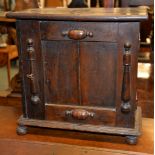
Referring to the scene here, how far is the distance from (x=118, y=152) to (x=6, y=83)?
1615mm

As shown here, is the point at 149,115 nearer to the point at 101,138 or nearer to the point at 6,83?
the point at 101,138

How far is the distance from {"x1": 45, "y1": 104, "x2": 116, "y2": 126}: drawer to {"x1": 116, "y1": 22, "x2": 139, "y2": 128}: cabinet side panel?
3 centimetres

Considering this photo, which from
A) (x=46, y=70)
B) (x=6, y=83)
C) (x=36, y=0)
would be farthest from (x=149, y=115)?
(x=6, y=83)

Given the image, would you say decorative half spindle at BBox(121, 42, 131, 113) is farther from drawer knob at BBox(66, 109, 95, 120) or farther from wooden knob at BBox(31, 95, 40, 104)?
wooden knob at BBox(31, 95, 40, 104)

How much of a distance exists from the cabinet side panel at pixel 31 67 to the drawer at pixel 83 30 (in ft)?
0.17

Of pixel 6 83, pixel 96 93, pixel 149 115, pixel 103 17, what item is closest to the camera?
pixel 103 17

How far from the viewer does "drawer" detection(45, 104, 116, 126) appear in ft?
3.26

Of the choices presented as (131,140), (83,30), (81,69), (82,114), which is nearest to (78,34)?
(83,30)

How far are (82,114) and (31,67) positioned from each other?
236 mm

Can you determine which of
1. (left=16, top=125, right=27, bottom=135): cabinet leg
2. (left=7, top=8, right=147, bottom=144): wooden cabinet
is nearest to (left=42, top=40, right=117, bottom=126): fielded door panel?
(left=7, top=8, right=147, bottom=144): wooden cabinet

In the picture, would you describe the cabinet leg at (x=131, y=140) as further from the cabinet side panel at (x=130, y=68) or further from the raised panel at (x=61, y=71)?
the raised panel at (x=61, y=71)

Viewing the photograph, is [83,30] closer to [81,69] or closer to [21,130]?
[81,69]

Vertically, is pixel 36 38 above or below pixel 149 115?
above

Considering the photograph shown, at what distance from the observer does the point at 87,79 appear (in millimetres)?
979
